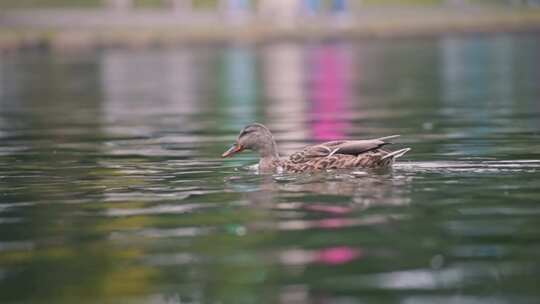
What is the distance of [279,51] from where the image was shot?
88812 millimetres

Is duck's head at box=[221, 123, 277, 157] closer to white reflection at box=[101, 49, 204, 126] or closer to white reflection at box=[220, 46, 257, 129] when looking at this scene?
white reflection at box=[220, 46, 257, 129]

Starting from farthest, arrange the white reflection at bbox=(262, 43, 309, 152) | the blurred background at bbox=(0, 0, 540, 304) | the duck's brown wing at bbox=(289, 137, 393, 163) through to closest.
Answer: the white reflection at bbox=(262, 43, 309, 152) < the duck's brown wing at bbox=(289, 137, 393, 163) < the blurred background at bbox=(0, 0, 540, 304)

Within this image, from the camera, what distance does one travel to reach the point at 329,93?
4247 centimetres

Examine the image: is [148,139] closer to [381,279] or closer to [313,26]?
[381,279]

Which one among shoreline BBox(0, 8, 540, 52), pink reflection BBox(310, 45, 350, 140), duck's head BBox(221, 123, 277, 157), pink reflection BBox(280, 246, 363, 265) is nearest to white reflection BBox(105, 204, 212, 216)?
pink reflection BBox(280, 246, 363, 265)

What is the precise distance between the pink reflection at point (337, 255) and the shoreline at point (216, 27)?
81388 millimetres

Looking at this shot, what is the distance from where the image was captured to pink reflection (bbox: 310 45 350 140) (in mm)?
27375

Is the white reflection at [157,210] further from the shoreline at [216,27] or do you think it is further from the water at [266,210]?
the shoreline at [216,27]

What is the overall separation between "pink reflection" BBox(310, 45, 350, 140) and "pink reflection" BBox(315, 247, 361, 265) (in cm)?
1276

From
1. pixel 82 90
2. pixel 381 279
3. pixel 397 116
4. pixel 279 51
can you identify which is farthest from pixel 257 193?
pixel 279 51

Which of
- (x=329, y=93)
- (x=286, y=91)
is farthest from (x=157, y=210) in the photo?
(x=286, y=91)

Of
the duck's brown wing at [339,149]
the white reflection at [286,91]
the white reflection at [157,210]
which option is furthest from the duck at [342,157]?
the white reflection at [286,91]

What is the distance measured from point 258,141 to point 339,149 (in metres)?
1.37

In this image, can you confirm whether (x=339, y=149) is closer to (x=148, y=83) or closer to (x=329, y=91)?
(x=329, y=91)
